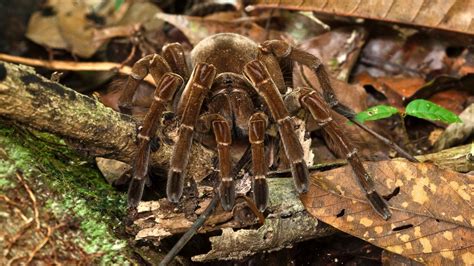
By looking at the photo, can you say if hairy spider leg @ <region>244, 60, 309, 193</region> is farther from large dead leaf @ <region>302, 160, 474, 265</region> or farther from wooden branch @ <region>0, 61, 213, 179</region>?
wooden branch @ <region>0, 61, 213, 179</region>

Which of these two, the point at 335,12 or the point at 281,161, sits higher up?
the point at 335,12

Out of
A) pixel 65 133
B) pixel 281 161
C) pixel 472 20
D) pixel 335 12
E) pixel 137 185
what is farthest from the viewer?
pixel 335 12

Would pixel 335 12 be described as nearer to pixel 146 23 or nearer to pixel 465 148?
pixel 465 148

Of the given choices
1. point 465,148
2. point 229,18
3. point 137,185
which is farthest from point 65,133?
point 229,18

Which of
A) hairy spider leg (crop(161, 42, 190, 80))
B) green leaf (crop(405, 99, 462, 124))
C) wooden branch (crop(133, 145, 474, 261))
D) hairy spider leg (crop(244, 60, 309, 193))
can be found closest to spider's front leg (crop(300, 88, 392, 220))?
hairy spider leg (crop(244, 60, 309, 193))

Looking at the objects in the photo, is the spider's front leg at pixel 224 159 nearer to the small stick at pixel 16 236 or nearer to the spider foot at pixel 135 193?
the spider foot at pixel 135 193

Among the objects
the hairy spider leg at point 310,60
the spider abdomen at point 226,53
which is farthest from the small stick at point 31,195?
the hairy spider leg at point 310,60

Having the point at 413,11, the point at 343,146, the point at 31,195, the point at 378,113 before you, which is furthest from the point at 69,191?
the point at 413,11
